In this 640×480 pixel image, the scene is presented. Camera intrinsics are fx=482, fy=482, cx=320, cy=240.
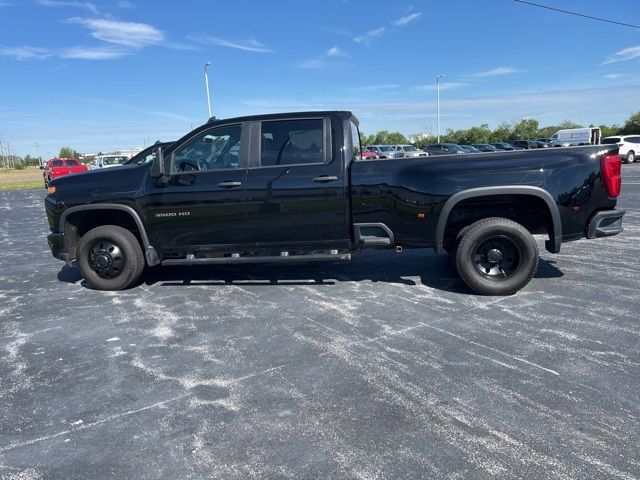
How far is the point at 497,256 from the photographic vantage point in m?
5.20

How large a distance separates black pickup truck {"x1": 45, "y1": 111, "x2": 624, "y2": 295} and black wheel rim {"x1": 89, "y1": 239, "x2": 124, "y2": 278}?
13 millimetres

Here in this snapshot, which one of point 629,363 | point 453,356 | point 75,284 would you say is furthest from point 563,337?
point 75,284

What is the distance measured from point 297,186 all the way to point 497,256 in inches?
90.3

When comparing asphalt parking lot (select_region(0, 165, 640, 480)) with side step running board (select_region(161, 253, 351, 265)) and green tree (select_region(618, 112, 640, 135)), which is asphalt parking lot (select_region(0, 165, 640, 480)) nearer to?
side step running board (select_region(161, 253, 351, 265))

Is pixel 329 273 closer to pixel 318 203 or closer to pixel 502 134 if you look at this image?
pixel 318 203

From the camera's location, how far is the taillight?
4.94 m

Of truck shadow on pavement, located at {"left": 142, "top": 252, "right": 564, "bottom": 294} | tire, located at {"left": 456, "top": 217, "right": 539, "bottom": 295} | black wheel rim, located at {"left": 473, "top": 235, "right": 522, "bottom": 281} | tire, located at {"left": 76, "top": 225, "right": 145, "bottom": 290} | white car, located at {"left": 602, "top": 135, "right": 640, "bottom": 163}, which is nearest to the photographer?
tire, located at {"left": 456, "top": 217, "right": 539, "bottom": 295}

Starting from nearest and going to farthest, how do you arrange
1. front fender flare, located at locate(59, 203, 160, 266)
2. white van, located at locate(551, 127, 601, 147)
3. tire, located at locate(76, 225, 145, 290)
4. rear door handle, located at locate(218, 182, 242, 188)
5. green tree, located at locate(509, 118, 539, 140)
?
1. rear door handle, located at locate(218, 182, 242, 188)
2. front fender flare, located at locate(59, 203, 160, 266)
3. tire, located at locate(76, 225, 145, 290)
4. white van, located at locate(551, 127, 601, 147)
5. green tree, located at locate(509, 118, 539, 140)

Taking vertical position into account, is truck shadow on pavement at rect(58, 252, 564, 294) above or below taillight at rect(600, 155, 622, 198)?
below

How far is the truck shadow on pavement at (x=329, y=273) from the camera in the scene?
601 centimetres

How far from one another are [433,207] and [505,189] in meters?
0.74

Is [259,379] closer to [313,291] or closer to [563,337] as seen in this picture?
[313,291]

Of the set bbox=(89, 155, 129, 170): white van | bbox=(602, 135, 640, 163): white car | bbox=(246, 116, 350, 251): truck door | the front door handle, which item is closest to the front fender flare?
bbox=(246, 116, 350, 251): truck door

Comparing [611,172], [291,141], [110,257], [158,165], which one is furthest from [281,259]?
[611,172]
